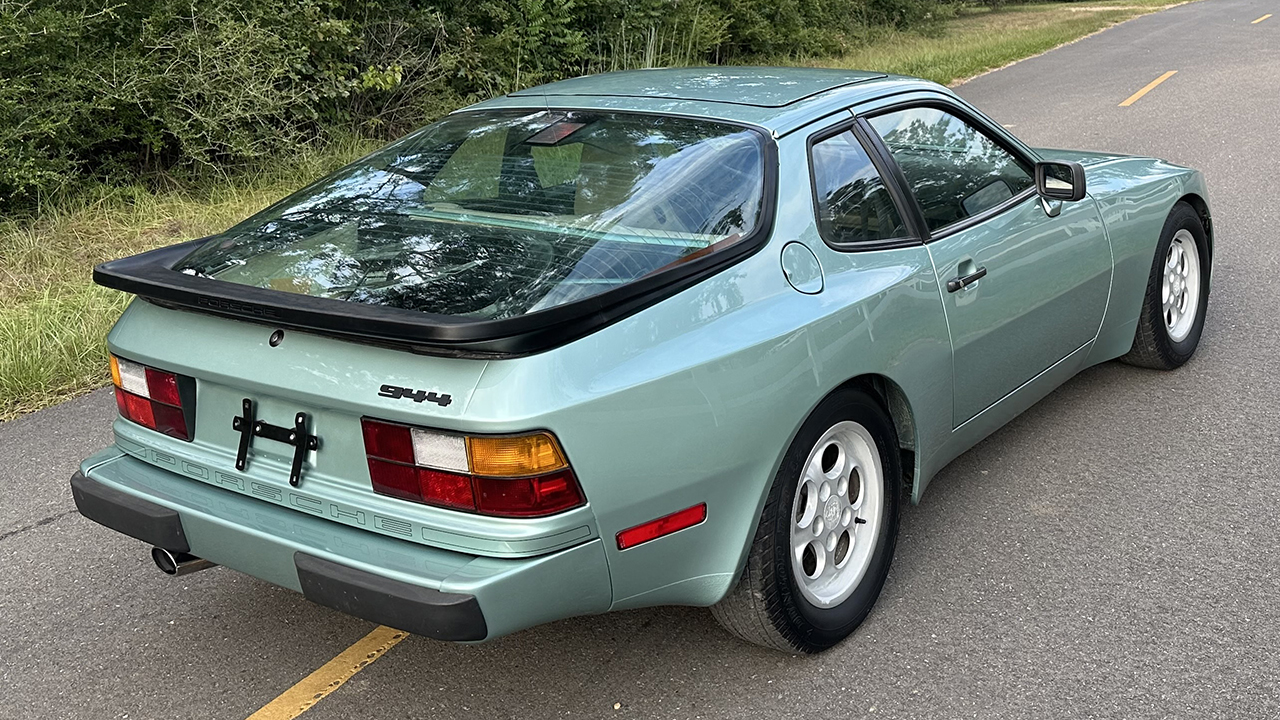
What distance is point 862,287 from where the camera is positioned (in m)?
3.22

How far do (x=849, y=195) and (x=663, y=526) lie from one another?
4.10 ft

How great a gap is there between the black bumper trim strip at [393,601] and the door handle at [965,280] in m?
1.84

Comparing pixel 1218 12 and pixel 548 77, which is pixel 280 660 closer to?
pixel 548 77

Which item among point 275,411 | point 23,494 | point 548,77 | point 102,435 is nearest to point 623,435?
point 275,411

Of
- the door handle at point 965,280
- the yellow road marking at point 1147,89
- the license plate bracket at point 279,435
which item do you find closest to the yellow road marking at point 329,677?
the license plate bracket at point 279,435

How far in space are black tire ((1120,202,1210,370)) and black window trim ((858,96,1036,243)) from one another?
1.00 meters

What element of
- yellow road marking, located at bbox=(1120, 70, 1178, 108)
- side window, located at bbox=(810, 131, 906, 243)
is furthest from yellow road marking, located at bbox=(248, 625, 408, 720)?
yellow road marking, located at bbox=(1120, 70, 1178, 108)

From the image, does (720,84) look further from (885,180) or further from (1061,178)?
(1061,178)

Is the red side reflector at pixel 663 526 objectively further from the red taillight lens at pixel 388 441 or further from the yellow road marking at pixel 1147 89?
the yellow road marking at pixel 1147 89

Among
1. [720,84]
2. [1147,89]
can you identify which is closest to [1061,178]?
[720,84]

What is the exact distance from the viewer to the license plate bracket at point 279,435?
270 centimetres

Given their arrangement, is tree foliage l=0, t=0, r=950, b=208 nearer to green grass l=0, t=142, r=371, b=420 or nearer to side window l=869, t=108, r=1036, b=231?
green grass l=0, t=142, r=371, b=420

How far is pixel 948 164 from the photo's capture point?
3.87 meters

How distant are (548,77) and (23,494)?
9.54 meters
